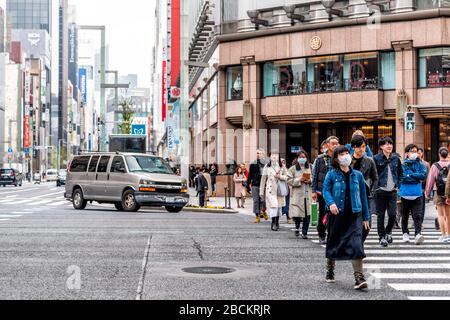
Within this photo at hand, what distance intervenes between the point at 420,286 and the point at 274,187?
29.3ft

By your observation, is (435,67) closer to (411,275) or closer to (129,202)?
(129,202)

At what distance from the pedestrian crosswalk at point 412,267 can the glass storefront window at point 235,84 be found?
86.5ft

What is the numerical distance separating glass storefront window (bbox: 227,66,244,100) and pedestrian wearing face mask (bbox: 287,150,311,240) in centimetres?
2565

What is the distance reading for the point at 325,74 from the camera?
37.9 m

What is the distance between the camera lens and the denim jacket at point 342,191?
364 inches

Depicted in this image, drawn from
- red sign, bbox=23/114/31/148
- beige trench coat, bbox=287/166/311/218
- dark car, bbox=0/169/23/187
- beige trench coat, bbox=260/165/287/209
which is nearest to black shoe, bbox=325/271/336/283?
beige trench coat, bbox=287/166/311/218

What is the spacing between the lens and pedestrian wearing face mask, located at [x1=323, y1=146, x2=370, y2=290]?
9.11 m

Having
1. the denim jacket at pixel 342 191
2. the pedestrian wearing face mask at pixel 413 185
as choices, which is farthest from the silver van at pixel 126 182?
the denim jacket at pixel 342 191

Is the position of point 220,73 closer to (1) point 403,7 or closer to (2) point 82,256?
(1) point 403,7

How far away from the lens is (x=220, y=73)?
42656 mm

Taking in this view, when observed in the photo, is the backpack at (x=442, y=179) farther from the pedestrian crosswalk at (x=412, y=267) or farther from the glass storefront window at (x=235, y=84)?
the glass storefront window at (x=235, y=84)

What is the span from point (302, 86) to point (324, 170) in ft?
82.0

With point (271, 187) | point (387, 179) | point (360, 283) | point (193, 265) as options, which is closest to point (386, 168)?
point (387, 179)
